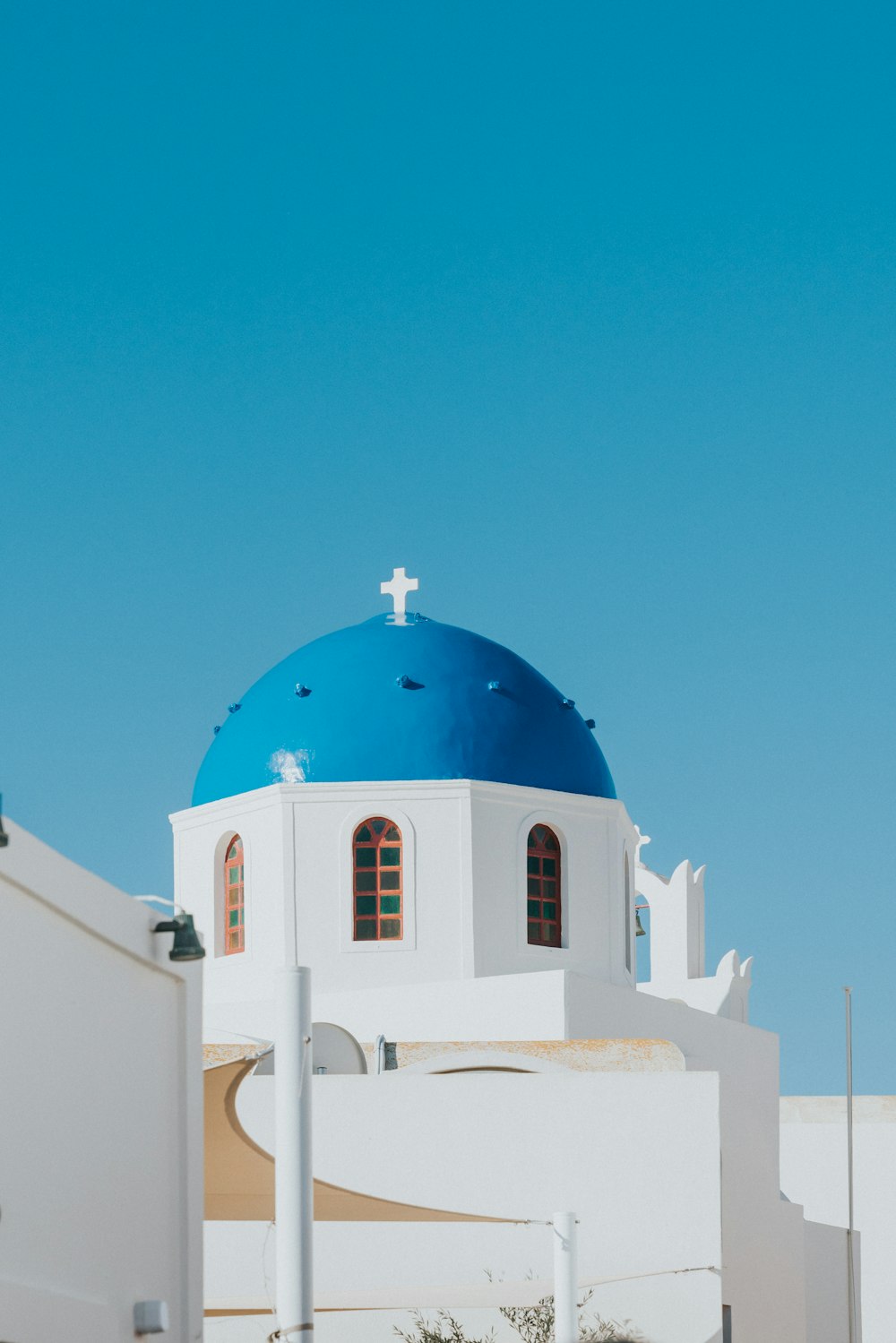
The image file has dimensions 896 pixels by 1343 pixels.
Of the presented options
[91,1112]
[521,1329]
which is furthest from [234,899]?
[91,1112]

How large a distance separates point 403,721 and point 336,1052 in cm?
497

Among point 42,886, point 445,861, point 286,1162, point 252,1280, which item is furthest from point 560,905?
point 42,886

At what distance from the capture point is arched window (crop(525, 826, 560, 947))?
20.7 metres

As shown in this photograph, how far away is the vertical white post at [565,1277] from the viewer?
1197 centimetres

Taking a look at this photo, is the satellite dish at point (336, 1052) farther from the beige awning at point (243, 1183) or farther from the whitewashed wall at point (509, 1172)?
the beige awning at point (243, 1183)

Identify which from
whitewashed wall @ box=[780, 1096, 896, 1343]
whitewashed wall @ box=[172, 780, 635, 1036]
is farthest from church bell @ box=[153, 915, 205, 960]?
whitewashed wall @ box=[780, 1096, 896, 1343]

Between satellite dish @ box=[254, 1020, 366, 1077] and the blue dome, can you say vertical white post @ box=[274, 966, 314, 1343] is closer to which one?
satellite dish @ box=[254, 1020, 366, 1077]

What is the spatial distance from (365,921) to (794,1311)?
19.2 ft

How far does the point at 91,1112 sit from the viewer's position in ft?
24.7

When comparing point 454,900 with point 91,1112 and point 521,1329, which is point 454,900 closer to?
point 521,1329

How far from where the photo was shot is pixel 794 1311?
20.2 m

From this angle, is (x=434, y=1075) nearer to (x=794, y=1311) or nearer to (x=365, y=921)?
(x=365, y=921)

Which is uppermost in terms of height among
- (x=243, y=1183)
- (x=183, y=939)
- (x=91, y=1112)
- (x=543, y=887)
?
(x=543, y=887)

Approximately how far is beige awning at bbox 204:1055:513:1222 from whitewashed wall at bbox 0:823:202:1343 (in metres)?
1.27
